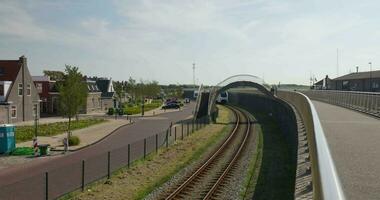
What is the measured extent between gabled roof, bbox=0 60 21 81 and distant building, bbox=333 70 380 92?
57.9m

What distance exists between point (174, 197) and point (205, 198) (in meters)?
1.17

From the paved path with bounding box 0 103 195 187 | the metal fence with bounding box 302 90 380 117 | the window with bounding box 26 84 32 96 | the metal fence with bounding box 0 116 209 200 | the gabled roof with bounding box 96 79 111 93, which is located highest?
the gabled roof with bounding box 96 79 111 93

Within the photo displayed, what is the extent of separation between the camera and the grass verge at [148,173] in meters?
17.9

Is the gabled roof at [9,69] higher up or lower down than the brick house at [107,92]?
higher up

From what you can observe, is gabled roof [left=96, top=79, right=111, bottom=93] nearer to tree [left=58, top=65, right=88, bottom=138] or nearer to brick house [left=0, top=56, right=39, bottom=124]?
brick house [left=0, top=56, right=39, bottom=124]

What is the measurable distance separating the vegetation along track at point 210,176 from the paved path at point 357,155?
527 centimetres

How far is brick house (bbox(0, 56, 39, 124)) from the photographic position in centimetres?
4878

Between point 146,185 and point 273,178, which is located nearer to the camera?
point 146,185

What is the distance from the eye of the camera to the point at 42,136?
38.7 meters

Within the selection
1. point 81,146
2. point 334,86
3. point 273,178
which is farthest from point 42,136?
point 334,86

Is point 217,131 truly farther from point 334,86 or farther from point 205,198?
point 334,86

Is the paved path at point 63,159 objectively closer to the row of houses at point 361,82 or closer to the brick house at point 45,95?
the brick house at point 45,95

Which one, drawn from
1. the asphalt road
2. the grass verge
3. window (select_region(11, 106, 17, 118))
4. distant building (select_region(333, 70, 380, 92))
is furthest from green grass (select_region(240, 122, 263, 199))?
distant building (select_region(333, 70, 380, 92))

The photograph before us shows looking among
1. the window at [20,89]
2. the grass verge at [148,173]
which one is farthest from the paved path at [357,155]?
the window at [20,89]
